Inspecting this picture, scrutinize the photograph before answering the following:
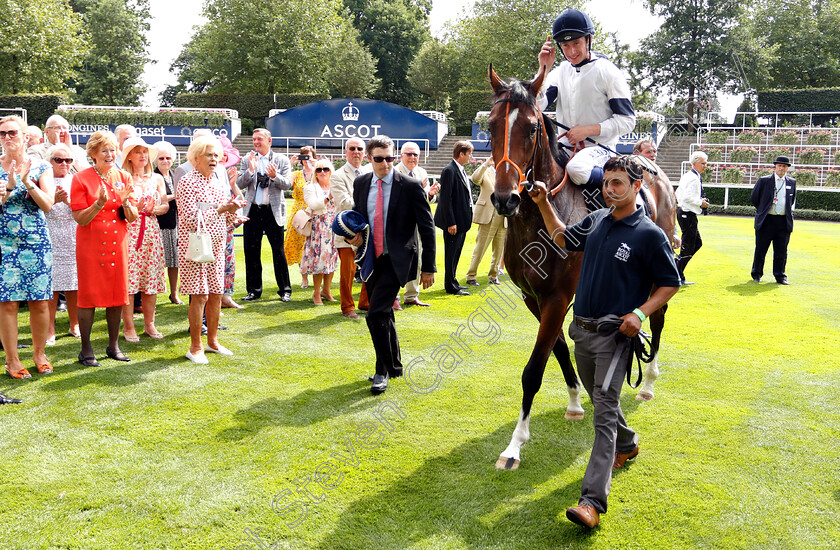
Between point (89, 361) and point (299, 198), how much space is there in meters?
4.04

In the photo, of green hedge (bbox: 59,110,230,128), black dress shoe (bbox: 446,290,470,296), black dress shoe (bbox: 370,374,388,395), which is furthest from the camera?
green hedge (bbox: 59,110,230,128)

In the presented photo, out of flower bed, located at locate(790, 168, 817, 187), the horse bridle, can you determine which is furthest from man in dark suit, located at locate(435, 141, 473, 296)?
flower bed, located at locate(790, 168, 817, 187)

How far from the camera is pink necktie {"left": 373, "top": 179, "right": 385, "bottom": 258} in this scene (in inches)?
229

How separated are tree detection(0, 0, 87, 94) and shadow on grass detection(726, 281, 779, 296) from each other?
4026 cm

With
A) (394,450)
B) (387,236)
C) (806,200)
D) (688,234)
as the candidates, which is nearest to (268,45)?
(806,200)

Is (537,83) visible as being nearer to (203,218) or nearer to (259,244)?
(203,218)

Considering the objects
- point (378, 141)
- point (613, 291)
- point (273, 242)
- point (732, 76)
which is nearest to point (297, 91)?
point (732, 76)

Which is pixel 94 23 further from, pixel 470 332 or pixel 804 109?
pixel 470 332

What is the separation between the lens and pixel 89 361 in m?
6.16

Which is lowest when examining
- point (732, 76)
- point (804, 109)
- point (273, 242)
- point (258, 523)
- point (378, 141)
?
point (258, 523)

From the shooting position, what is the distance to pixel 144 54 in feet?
179

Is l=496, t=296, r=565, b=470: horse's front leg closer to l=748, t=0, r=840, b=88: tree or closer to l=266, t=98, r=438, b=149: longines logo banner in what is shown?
l=266, t=98, r=438, b=149: longines logo banner

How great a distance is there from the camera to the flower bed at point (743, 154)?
1193 inches

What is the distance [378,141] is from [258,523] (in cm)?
353
